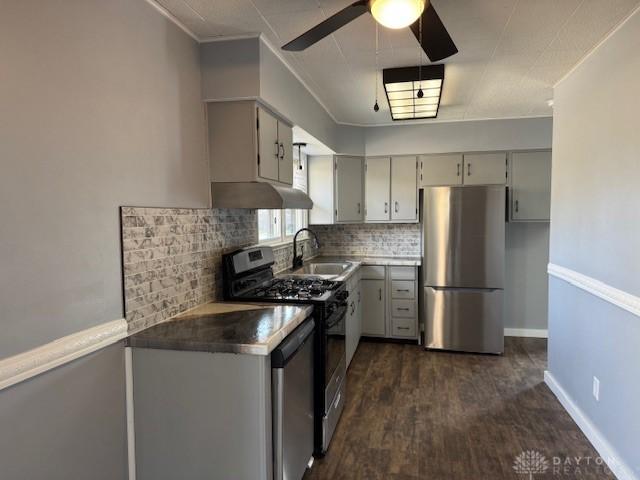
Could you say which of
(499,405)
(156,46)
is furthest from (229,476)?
(499,405)

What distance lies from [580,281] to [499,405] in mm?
1078

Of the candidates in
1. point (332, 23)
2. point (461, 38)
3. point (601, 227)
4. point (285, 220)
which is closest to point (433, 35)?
point (332, 23)

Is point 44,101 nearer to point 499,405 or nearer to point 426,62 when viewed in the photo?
point 426,62

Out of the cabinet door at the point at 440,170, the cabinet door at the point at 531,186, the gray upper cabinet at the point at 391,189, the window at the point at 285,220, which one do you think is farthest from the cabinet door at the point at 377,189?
the cabinet door at the point at 531,186

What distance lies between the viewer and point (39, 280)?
1357 mm

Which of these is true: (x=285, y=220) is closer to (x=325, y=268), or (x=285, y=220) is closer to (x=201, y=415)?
(x=325, y=268)

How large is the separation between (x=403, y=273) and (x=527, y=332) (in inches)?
64.6

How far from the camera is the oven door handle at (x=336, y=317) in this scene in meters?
2.51

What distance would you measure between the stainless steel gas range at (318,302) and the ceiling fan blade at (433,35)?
4.61 ft

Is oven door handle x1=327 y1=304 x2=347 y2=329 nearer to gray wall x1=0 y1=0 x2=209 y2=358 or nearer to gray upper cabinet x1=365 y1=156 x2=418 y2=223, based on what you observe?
gray wall x1=0 y1=0 x2=209 y2=358

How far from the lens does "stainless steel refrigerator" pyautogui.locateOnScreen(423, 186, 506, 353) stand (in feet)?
13.2

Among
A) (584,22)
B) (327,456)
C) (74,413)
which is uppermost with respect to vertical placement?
(584,22)

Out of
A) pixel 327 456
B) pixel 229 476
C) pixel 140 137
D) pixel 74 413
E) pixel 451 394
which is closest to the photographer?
pixel 74 413

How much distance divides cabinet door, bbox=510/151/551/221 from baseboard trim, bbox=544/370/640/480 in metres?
1.79
